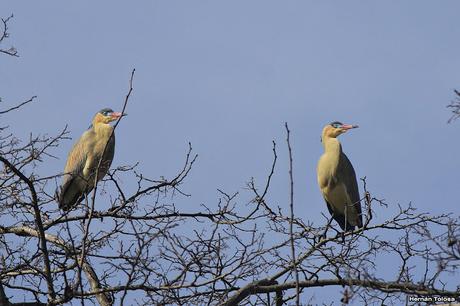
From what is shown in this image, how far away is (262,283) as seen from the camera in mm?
5457

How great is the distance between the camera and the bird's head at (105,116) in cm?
1114

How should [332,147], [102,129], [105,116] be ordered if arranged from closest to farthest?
[332,147] → [102,129] → [105,116]

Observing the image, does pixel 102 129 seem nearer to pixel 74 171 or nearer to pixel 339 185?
pixel 74 171

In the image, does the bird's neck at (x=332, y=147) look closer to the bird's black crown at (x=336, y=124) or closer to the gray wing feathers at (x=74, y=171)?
the bird's black crown at (x=336, y=124)

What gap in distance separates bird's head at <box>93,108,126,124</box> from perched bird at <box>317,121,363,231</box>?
8.98 feet

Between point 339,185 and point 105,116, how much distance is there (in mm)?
3169

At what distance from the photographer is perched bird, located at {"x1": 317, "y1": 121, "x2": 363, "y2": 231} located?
33.4ft

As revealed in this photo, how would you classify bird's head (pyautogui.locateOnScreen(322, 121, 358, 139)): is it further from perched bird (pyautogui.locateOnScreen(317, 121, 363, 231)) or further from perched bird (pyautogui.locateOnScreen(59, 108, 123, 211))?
perched bird (pyautogui.locateOnScreen(59, 108, 123, 211))

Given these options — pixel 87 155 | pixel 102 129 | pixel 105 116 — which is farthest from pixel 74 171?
pixel 105 116

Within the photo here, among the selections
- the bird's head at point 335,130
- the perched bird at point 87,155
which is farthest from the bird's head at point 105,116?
the bird's head at point 335,130

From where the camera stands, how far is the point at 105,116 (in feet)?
36.7

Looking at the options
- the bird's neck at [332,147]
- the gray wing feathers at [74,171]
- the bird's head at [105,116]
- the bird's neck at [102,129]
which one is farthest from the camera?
the bird's head at [105,116]

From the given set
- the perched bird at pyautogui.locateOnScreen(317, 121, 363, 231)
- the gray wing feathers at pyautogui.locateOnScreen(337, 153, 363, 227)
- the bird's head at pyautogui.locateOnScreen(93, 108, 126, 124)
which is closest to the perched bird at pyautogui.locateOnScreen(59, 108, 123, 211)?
the bird's head at pyautogui.locateOnScreen(93, 108, 126, 124)

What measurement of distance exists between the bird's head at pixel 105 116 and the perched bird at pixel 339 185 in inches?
108
